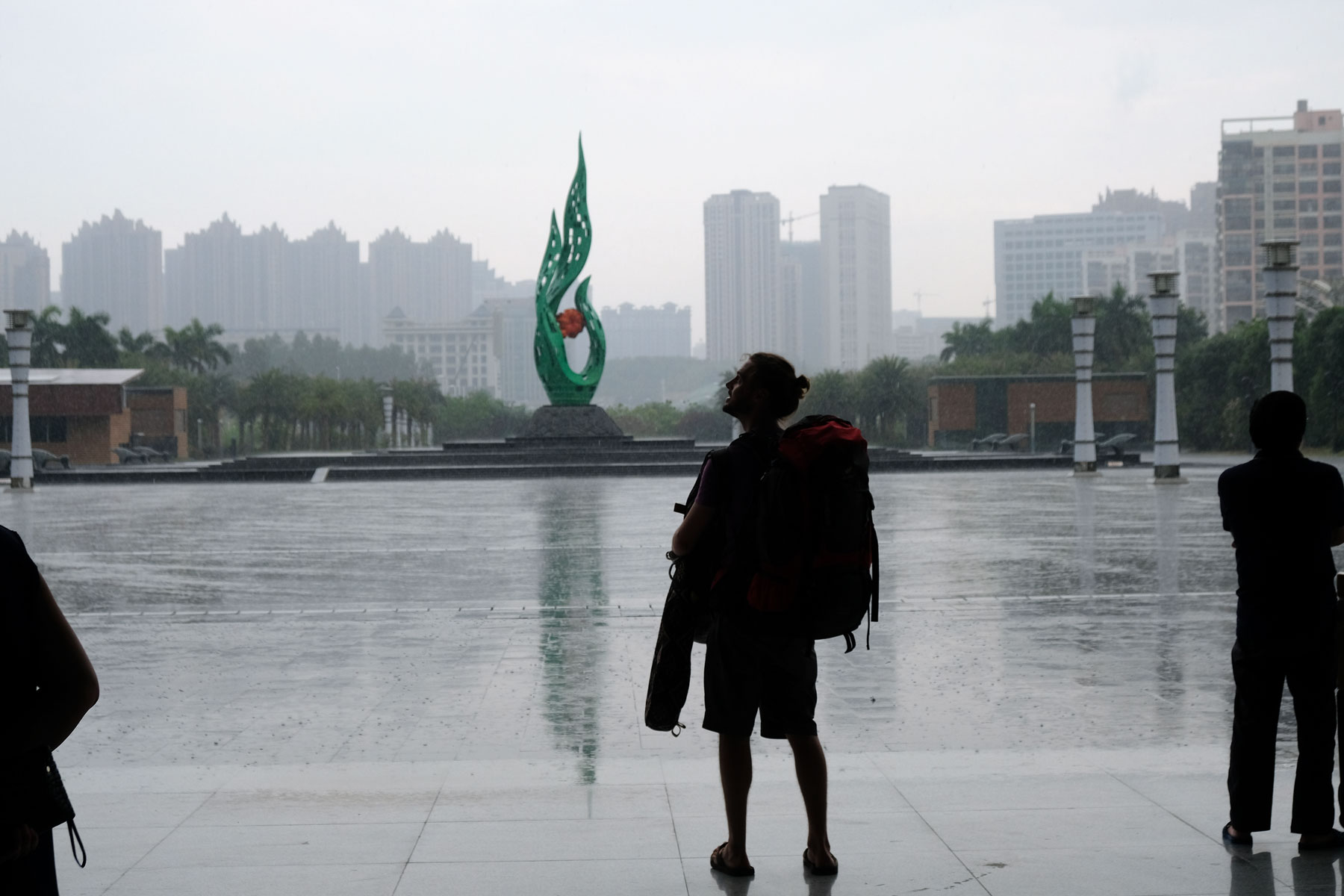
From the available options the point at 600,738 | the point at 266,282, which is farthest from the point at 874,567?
the point at 266,282

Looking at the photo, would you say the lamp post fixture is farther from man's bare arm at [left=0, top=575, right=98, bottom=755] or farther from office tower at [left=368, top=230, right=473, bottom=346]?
office tower at [left=368, top=230, right=473, bottom=346]

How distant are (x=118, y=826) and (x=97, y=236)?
176127 millimetres

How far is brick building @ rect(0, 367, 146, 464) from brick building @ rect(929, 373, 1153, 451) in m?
29.1

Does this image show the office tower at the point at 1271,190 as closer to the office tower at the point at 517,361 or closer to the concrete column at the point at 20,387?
the office tower at the point at 517,361

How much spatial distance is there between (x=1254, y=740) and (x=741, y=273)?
585 feet

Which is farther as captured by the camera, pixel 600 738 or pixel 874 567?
pixel 600 738

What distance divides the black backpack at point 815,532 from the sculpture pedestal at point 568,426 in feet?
115

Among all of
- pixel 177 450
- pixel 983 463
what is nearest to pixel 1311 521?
pixel 983 463

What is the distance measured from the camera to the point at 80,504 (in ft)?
80.4

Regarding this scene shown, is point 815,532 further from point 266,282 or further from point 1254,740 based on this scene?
point 266,282

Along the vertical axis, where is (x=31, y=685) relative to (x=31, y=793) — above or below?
above

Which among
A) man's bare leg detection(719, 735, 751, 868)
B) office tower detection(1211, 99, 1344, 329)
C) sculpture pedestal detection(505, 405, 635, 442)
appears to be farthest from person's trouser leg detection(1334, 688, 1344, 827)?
office tower detection(1211, 99, 1344, 329)

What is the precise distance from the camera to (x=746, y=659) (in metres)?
4.10

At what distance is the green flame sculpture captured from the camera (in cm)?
3819
